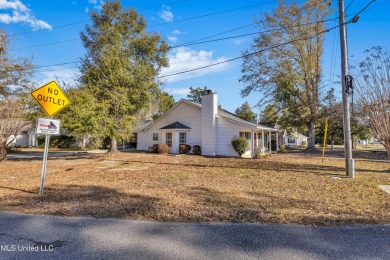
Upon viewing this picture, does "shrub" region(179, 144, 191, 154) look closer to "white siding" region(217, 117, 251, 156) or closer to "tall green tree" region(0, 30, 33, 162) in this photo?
"white siding" region(217, 117, 251, 156)

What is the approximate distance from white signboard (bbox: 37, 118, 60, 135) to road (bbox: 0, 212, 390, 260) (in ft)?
8.80

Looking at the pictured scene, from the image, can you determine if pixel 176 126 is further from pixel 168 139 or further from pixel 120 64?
pixel 120 64

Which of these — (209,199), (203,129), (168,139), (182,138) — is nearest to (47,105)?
(209,199)

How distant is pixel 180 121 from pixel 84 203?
59.6ft

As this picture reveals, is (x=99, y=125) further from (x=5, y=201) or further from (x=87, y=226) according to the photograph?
(x=87, y=226)

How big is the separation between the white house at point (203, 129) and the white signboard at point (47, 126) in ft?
48.0

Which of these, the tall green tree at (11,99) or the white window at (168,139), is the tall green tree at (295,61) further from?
the tall green tree at (11,99)

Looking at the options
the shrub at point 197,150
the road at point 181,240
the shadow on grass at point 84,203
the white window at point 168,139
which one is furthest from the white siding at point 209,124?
the road at point 181,240

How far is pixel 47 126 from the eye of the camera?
662 centimetres

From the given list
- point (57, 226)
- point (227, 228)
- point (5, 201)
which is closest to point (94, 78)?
point (5, 201)

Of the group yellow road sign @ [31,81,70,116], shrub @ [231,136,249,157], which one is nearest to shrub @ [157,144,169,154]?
shrub @ [231,136,249,157]

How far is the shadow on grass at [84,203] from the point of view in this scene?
197 inches

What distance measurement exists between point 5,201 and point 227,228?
5.53m

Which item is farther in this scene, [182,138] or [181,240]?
[182,138]
